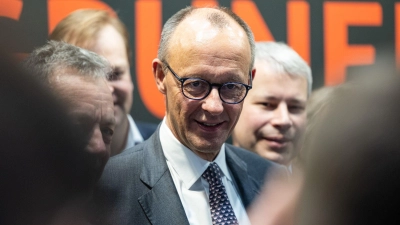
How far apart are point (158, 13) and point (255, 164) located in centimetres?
153

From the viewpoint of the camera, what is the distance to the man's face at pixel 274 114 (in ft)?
9.66

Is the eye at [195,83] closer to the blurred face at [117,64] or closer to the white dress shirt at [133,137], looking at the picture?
the blurred face at [117,64]

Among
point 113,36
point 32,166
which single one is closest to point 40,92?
point 32,166

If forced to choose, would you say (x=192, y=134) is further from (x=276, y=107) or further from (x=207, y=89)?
(x=276, y=107)

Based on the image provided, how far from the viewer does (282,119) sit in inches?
116

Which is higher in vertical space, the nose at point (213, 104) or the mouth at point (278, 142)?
the nose at point (213, 104)

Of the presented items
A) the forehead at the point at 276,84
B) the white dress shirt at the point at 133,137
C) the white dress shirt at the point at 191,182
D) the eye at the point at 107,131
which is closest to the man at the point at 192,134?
the white dress shirt at the point at 191,182

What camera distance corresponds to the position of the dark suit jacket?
191 cm

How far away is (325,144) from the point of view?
2.92 ft

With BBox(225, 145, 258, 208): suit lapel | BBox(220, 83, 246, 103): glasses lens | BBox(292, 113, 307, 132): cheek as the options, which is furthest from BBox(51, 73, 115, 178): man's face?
BBox(292, 113, 307, 132): cheek

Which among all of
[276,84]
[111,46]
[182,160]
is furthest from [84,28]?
[182,160]

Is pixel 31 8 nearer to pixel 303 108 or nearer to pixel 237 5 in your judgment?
pixel 237 5

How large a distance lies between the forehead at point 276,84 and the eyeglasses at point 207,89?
913 mm

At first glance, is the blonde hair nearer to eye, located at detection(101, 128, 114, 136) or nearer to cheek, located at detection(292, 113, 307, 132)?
cheek, located at detection(292, 113, 307, 132)
